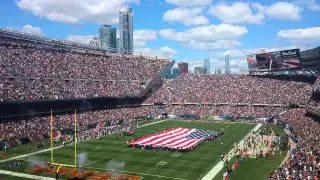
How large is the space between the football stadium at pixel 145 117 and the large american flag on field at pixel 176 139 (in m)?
0.14

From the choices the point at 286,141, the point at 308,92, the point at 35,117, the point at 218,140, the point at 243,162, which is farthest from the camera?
the point at 308,92

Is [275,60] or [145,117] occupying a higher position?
[275,60]

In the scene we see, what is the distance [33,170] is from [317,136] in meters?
25.8

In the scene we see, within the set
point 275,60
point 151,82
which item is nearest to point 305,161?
point 275,60

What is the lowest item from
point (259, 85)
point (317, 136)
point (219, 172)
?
point (219, 172)

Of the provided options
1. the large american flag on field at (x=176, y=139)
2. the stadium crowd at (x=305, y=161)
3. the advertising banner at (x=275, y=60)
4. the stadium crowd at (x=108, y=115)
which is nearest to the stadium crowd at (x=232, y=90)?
the stadium crowd at (x=108, y=115)

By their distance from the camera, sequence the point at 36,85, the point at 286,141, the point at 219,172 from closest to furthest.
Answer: the point at 219,172 < the point at 286,141 < the point at 36,85

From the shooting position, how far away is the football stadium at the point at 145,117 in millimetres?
29484

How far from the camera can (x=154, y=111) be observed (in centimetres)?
7219

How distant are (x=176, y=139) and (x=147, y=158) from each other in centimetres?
859

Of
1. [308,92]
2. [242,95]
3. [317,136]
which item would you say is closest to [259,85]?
[242,95]

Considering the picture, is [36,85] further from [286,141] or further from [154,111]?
[286,141]

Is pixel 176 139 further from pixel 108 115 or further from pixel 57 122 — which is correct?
pixel 108 115

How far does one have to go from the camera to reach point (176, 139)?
134ft
